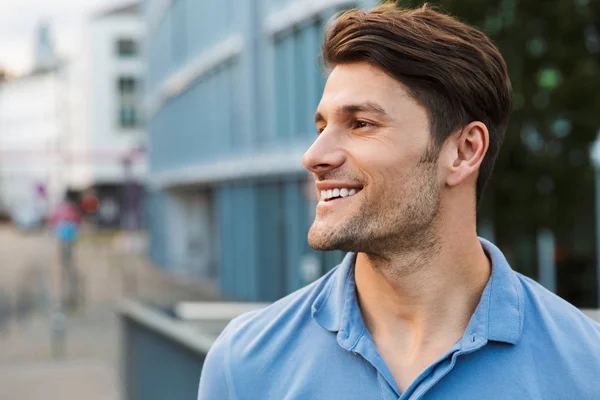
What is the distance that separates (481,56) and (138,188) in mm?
52042

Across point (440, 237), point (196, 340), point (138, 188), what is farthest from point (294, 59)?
point (138, 188)

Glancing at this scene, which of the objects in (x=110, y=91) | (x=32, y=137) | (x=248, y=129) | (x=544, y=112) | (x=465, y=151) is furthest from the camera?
(x=32, y=137)

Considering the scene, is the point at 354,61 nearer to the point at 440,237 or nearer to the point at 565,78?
the point at 440,237

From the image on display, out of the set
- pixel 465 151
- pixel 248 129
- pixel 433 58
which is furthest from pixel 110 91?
pixel 433 58

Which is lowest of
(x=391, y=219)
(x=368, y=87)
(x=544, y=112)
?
(x=391, y=219)

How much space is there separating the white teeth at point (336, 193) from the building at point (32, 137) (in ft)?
200

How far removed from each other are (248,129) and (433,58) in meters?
19.2

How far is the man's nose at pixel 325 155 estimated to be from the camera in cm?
198

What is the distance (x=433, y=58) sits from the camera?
1900 mm

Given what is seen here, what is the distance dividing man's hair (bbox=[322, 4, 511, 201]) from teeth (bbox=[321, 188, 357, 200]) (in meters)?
0.18

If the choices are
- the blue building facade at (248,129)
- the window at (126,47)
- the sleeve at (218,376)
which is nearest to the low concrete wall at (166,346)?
the sleeve at (218,376)

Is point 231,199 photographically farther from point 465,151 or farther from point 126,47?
point 126,47

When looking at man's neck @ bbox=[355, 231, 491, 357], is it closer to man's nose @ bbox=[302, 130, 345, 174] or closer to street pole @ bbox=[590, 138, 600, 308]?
man's nose @ bbox=[302, 130, 345, 174]

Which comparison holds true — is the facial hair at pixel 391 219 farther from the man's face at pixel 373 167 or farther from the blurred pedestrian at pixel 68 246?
the blurred pedestrian at pixel 68 246
